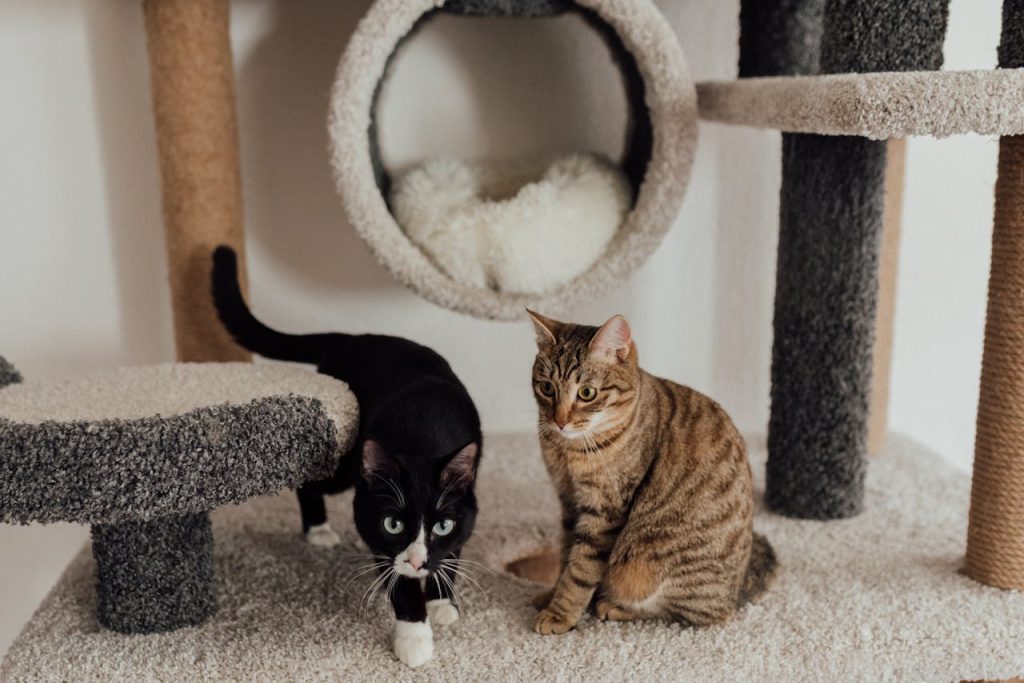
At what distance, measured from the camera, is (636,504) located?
45.9 inches

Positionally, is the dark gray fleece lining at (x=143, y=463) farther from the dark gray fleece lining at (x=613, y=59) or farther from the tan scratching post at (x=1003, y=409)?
the tan scratching post at (x=1003, y=409)

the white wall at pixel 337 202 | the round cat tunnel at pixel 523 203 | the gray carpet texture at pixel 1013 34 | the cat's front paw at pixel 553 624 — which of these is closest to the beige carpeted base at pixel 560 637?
the cat's front paw at pixel 553 624

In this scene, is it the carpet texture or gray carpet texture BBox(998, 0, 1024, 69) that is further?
gray carpet texture BBox(998, 0, 1024, 69)

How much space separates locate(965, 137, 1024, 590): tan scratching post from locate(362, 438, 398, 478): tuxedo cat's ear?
77 cm

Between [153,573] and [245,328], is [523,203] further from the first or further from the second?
[153,573]

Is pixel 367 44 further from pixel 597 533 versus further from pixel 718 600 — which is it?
pixel 718 600

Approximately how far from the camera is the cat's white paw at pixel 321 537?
1.42 metres

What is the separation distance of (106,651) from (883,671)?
90cm

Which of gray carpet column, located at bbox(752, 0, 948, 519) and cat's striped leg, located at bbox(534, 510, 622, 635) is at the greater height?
gray carpet column, located at bbox(752, 0, 948, 519)

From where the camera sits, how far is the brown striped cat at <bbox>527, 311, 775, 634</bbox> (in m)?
1.15

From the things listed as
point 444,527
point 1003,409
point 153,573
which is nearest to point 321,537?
point 153,573

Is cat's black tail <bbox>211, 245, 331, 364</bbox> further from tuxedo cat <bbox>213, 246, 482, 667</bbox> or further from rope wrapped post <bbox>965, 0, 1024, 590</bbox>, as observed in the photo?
rope wrapped post <bbox>965, 0, 1024, 590</bbox>

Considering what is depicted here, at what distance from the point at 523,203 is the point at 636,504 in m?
0.51

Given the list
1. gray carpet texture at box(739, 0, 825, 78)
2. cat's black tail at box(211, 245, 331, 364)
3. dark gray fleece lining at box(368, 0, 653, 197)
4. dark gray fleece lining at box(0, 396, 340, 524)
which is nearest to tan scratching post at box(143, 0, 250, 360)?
cat's black tail at box(211, 245, 331, 364)
